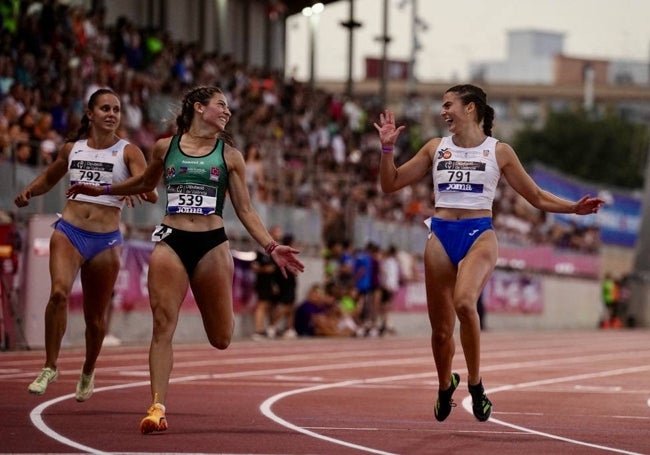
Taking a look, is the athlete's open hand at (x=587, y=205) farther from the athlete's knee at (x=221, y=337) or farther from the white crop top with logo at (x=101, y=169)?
the white crop top with logo at (x=101, y=169)

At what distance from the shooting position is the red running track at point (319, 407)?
10625 mm

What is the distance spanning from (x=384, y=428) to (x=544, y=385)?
21.2 feet

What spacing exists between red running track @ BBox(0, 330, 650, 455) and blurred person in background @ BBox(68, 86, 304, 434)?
0.73m

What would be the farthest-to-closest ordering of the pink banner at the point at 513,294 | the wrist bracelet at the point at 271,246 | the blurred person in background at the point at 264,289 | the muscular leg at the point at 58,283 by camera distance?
the pink banner at the point at 513,294 < the blurred person in background at the point at 264,289 < the muscular leg at the point at 58,283 < the wrist bracelet at the point at 271,246

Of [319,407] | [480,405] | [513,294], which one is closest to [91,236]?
[319,407]

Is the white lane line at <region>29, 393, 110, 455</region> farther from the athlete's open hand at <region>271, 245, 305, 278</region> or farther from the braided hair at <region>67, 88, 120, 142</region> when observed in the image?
the braided hair at <region>67, 88, 120, 142</region>

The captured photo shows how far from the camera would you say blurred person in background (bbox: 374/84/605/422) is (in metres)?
11.9

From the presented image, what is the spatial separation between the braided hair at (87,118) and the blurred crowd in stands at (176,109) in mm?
1460

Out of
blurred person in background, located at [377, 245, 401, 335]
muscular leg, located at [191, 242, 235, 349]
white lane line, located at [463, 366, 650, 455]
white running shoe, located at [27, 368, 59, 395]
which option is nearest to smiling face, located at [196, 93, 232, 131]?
muscular leg, located at [191, 242, 235, 349]

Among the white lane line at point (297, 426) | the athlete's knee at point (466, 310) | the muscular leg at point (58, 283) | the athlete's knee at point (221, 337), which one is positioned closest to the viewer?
the white lane line at point (297, 426)

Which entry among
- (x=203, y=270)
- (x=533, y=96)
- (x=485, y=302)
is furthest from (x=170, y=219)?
(x=533, y=96)

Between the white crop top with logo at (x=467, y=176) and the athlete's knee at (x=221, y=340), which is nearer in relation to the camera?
the athlete's knee at (x=221, y=340)

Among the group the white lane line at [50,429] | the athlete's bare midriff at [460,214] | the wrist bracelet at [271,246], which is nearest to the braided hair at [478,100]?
the athlete's bare midriff at [460,214]

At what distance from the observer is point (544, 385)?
18.1 meters
